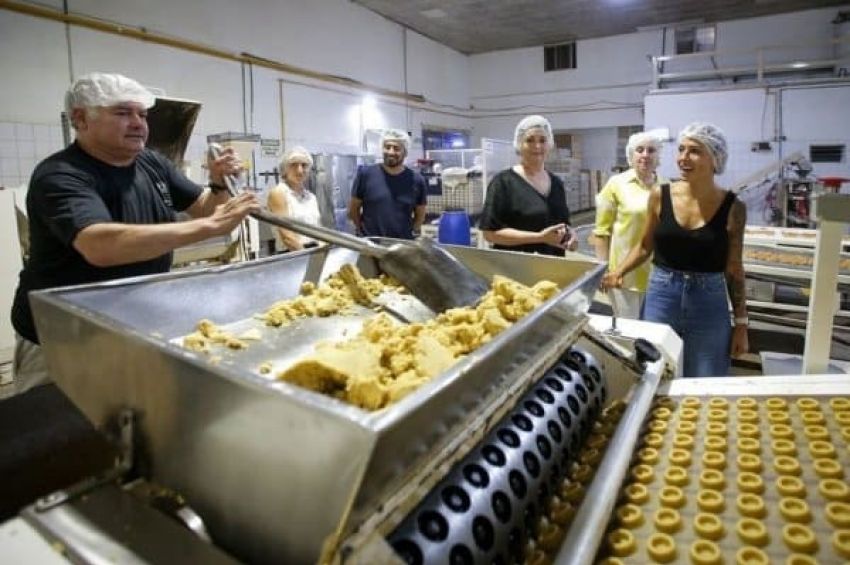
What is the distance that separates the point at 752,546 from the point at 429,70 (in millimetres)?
9441

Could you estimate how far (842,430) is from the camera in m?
1.04

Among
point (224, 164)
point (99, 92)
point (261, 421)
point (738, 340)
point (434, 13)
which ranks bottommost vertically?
point (738, 340)

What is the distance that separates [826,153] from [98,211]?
23.9ft

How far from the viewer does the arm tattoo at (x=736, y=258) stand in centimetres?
202

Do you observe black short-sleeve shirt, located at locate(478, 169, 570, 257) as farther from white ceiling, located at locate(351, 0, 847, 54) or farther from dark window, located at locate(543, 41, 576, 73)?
dark window, located at locate(543, 41, 576, 73)

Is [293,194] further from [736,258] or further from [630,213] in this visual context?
[736,258]

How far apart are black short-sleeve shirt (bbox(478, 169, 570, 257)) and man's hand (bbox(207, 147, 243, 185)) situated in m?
1.09

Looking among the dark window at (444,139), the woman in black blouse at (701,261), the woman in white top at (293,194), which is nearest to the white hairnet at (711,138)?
the woman in black blouse at (701,261)

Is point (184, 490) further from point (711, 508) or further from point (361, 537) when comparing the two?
point (711, 508)

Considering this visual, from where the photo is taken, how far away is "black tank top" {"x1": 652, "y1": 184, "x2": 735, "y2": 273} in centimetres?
200

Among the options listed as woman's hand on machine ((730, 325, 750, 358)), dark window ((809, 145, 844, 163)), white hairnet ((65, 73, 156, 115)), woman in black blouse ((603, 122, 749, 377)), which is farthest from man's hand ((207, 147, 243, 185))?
dark window ((809, 145, 844, 163))

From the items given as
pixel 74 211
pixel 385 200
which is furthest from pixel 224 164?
pixel 385 200

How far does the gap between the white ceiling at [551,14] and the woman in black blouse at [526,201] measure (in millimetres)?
5724

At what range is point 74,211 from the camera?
4.26 ft
